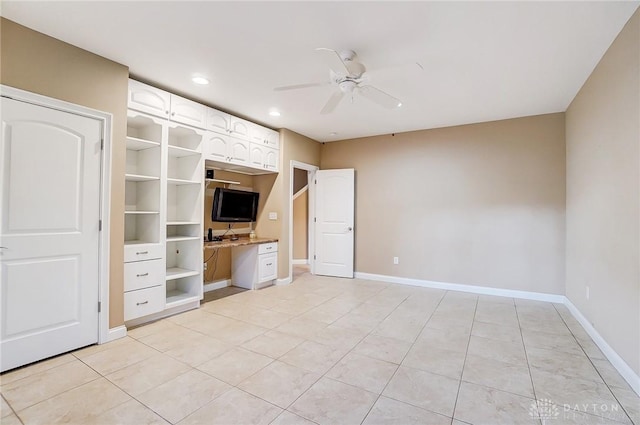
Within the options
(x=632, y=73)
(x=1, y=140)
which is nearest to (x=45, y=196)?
(x=1, y=140)

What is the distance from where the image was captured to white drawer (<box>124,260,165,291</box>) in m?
3.00

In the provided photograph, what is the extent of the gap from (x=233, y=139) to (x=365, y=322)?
9.57ft

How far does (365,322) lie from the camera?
11.0 ft

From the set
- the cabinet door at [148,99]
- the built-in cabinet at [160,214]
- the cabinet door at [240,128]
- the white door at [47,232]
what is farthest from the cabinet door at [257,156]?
the white door at [47,232]

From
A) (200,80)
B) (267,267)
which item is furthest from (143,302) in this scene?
(200,80)

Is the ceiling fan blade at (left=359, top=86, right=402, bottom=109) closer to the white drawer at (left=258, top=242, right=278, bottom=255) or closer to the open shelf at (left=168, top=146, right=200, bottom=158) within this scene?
the open shelf at (left=168, top=146, right=200, bottom=158)

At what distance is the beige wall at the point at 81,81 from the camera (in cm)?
224

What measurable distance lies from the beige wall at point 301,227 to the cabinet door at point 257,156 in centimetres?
285

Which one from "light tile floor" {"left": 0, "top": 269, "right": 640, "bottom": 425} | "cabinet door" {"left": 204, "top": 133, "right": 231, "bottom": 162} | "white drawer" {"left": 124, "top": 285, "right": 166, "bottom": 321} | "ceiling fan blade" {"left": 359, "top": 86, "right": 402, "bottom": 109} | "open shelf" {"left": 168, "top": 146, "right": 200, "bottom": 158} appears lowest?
"light tile floor" {"left": 0, "top": 269, "right": 640, "bottom": 425}

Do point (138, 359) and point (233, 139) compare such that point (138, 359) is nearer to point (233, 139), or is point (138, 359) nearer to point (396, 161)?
point (233, 139)

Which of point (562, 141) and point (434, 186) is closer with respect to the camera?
point (562, 141)

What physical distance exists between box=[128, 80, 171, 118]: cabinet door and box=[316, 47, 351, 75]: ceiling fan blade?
1929 mm

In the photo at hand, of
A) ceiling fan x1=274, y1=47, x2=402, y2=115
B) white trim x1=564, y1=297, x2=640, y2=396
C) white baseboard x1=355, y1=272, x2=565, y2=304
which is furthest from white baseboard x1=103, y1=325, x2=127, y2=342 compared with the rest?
white trim x1=564, y1=297, x2=640, y2=396

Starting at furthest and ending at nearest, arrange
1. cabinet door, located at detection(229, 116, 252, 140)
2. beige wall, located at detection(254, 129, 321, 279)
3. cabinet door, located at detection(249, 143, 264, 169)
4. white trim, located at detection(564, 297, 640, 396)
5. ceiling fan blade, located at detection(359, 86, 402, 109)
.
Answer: beige wall, located at detection(254, 129, 321, 279) → cabinet door, located at detection(249, 143, 264, 169) → cabinet door, located at detection(229, 116, 252, 140) → ceiling fan blade, located at detection(359, 86, 402, 109) → white trim, located at detection(564, 297, 640, 396)
